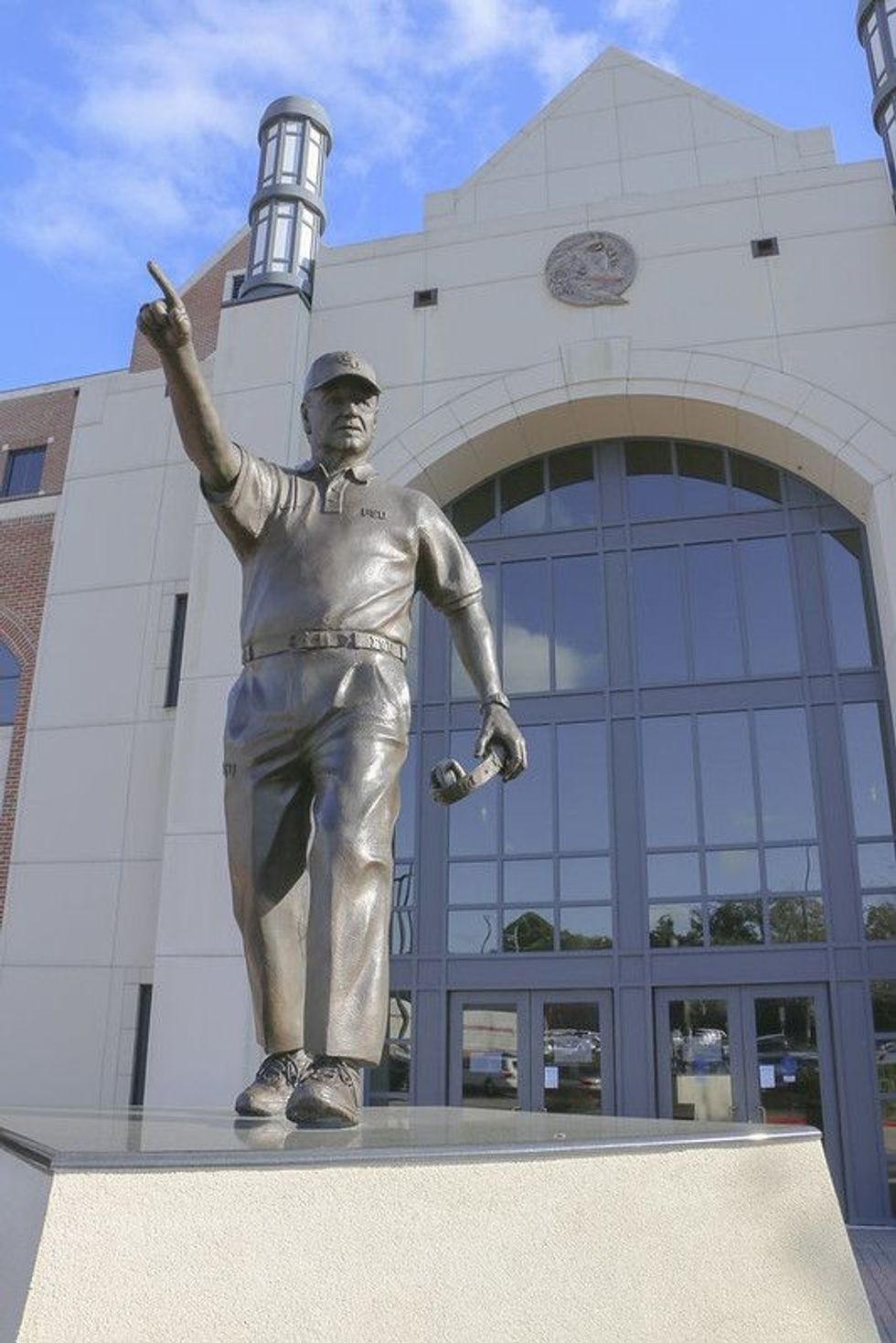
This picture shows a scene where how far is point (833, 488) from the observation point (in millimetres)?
13281

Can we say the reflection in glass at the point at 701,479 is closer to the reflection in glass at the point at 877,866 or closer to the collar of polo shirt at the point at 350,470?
the reflection in glass at the point at 877,866

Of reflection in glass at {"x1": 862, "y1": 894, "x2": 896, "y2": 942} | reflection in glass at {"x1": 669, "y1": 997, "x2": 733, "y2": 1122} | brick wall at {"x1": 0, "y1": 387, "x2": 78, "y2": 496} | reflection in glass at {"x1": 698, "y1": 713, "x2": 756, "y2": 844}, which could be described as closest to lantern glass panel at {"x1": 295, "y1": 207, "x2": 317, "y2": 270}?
brick wall at {"x1": 0, "y1": 387, "x2": 78, "y2": 496}

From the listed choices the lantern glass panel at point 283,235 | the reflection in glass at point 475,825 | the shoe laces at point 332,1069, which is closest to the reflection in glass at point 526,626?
the reflection in glass at point 475,825

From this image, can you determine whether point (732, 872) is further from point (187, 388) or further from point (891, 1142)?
point (187, 388)

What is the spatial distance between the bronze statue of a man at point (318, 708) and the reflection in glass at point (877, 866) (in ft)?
30.3

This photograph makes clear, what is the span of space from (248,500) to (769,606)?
10.6m

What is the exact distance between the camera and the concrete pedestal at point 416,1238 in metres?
1.88

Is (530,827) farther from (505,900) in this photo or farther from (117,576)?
(117,576)

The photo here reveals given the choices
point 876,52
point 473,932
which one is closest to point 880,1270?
point 473,932

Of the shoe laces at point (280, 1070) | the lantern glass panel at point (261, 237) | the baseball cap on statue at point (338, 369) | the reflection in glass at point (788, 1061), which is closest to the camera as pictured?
the shoe laces at point (280, 1070)

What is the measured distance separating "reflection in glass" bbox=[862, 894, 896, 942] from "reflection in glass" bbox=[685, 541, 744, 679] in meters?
2.90

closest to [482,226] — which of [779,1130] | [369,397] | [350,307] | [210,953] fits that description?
[350,307]

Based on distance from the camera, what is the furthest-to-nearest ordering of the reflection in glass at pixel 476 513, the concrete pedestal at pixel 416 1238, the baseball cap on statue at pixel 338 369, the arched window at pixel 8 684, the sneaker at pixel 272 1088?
the arched window at pixel 8 684, the reflection in glass at pixel 476 513, the baseball cap on statue at pixel 338 369, the sneaker at pixel 272 1088, the concrete pedestal at pixel 416 1238

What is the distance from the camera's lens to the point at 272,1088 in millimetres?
3379
